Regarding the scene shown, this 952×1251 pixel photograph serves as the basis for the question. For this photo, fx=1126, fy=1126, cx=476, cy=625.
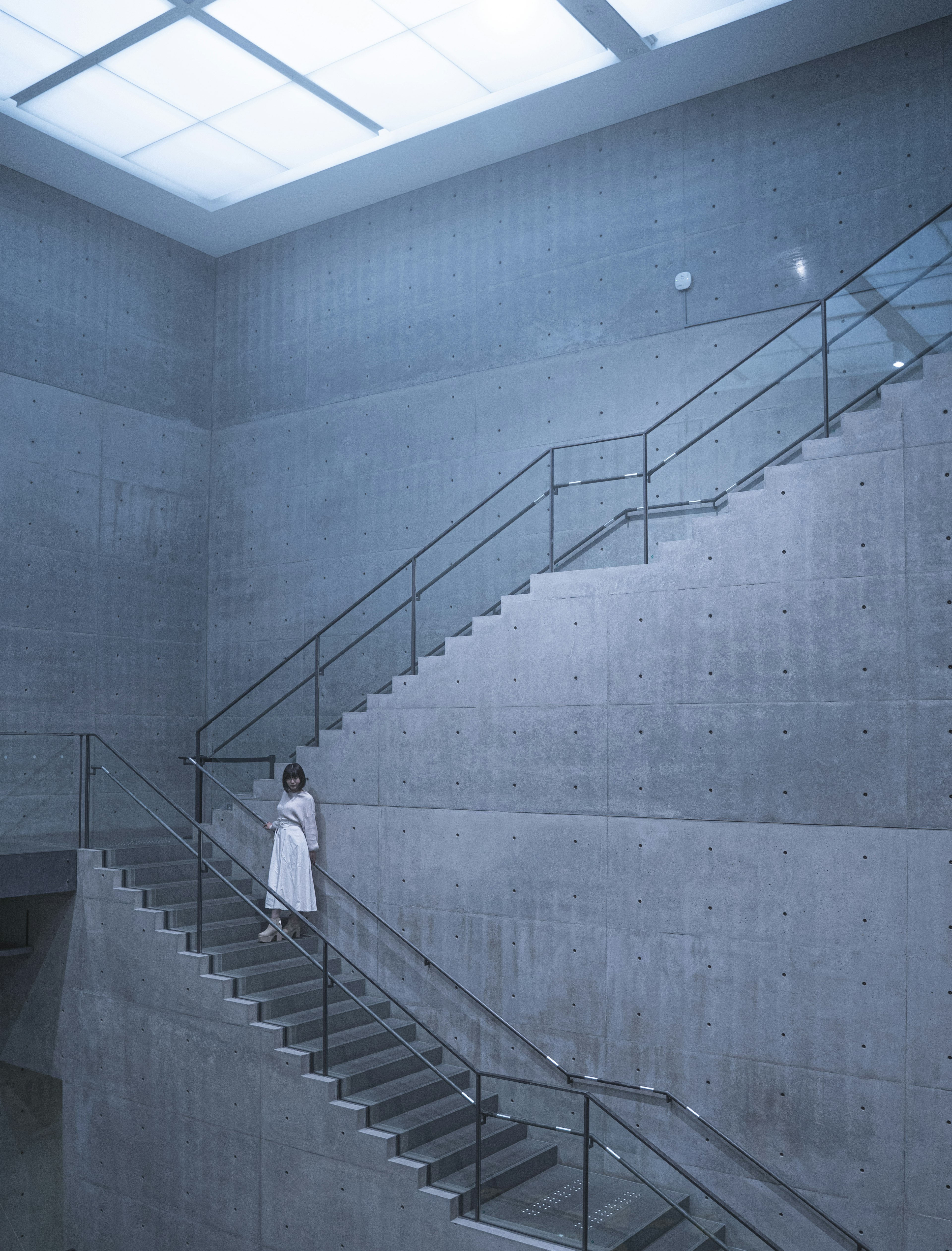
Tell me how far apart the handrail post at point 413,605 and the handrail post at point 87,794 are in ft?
11.3

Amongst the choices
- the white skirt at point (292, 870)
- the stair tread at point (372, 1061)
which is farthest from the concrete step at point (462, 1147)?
the white skirt at point (292, 870)

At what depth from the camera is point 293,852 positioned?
1123 centimetres

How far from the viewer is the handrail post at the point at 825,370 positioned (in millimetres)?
9000

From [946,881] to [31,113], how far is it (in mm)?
12492

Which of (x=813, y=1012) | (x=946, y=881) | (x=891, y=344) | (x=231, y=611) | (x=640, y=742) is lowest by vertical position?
(x=813, y=1012)

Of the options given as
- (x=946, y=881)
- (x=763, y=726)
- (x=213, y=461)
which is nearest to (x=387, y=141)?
(x=213, y=461)

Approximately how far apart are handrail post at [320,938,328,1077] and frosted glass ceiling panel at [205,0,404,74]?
8868mm

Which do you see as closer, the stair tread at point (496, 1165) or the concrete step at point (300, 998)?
the stair tread at point (496, 1165)

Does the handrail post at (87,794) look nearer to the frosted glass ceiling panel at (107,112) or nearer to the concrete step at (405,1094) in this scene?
the concrete step at (405,1094)

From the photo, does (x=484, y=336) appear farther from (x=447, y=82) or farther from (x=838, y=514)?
(x=838, y=514)

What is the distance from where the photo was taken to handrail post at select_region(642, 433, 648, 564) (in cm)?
1021

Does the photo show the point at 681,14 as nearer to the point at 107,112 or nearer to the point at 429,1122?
the point at 107,112

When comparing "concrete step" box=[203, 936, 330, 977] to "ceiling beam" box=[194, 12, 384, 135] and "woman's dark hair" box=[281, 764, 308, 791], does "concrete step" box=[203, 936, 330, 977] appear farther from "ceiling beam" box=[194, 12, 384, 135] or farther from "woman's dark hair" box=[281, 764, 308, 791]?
"ceiling beam" box=[194, 12, 384, 135]

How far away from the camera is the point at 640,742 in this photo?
9.77 m
